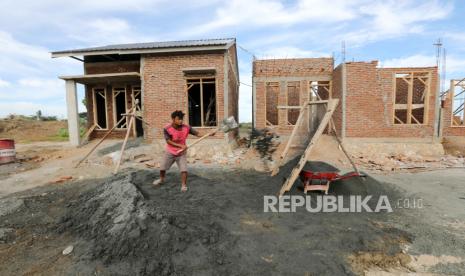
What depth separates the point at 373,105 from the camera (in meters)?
10.8

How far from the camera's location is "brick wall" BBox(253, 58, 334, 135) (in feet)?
41.5

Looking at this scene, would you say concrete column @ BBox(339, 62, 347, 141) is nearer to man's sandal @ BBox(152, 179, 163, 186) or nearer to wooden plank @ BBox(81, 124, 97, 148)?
man's sandal @ BBox(152, 179, 163, 186)

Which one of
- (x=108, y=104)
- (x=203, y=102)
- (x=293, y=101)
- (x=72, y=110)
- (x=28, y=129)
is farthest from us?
(x=28, y=129)

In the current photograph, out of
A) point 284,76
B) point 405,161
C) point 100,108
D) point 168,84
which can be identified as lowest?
point 405,161

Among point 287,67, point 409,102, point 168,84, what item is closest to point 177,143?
point 168,84

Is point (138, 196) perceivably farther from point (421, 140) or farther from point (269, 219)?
point (421, 140)

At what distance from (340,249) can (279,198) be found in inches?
76.0

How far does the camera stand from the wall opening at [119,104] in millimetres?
12555

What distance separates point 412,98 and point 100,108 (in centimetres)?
1545

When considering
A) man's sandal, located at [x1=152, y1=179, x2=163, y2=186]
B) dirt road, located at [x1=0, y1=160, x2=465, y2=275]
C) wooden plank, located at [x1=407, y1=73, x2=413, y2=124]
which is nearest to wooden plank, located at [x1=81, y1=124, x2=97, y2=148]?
dirt road, located at [x1=0, y1=160, x2=465, y2=275]

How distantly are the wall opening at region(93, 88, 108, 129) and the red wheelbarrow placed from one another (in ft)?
36.6

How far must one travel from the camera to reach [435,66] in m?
10.8

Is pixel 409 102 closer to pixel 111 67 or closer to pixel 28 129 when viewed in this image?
pixel 111 67

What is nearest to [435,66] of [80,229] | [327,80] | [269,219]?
[327,80]
